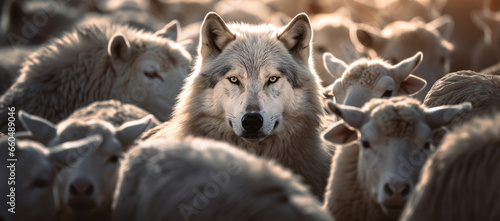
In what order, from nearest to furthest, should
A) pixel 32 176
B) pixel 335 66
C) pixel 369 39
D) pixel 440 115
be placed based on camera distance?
1. pixel 32 176
2. pixel 440 115
3. pixel 335 66
4. pixel 369 39

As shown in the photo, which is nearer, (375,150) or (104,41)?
(375,150)

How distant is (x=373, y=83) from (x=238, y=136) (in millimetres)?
1296

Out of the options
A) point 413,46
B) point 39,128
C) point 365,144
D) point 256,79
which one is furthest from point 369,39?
point 39,128

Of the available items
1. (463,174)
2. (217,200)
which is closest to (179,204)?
(217,200)

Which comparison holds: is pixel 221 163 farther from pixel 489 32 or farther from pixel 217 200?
pixel 489 32

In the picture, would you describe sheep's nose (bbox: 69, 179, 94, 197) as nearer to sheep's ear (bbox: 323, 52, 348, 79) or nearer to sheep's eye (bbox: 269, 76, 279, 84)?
sheep's eye (bbox: 269, 76, 279, 84)

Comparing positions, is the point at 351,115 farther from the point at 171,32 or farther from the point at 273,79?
the point at 171,32

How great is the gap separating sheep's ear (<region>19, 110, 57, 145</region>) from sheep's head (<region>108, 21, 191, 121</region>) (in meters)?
2.92

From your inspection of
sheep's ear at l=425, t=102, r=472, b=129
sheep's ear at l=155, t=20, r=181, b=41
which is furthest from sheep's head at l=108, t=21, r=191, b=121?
sheep's ear at l=425, t=102, r=472, b=129

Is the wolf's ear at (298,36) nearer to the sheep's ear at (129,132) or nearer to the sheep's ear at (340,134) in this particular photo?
the sheep's ear at (340,134)

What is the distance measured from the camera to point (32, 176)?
4430 millimetres

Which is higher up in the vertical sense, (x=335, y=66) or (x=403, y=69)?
(x=403, y=69)

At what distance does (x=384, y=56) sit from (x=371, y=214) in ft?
15.6

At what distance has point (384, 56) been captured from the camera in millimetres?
9250
